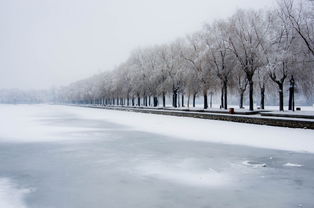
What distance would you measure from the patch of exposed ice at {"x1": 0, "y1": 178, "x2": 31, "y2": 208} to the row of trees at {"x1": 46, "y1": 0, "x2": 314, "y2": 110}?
89.8 feet

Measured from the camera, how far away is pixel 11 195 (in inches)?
349

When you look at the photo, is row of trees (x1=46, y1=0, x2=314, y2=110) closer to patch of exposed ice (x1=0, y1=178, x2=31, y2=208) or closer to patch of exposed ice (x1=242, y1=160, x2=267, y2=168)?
patch of exposed ice (x1=242, y1=160, x2=267, y2=168)

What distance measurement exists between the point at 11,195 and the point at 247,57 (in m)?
34.6

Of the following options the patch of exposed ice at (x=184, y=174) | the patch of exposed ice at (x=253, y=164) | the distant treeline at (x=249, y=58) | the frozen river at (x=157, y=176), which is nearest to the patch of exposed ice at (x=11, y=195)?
the frozen river at (x=157, y=176)

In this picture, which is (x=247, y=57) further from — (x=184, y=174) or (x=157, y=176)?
(x=157, y=176)

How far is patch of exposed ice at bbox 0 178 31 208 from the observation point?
8.10 m

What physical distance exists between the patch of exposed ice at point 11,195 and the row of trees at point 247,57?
89.8 feet

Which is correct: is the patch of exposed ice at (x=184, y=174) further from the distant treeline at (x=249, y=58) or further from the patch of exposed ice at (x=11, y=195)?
the distant treeline at (x=249, y=58)

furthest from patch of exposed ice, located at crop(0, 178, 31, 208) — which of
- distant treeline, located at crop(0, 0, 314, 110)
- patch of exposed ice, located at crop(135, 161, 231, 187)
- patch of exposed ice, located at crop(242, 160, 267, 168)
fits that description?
distant treeline, located at crop(0, 0, 314, 110)

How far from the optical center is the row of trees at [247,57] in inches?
1372

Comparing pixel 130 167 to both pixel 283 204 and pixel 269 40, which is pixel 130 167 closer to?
pixel 283 204

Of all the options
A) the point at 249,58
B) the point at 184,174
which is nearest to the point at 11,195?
the point at 184,174

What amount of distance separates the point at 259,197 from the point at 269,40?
33147mm

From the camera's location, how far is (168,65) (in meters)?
62.9
